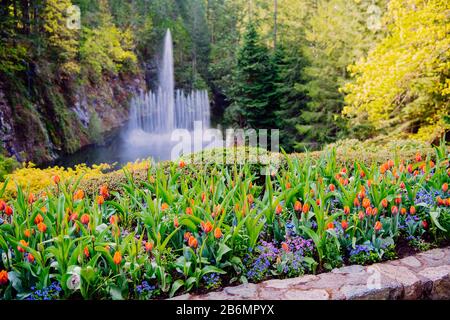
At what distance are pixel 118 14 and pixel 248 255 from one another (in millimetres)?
19360

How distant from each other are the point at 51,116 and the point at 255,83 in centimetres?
722

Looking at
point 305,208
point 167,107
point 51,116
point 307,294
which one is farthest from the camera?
point 167,107

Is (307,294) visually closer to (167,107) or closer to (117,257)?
(117,257)

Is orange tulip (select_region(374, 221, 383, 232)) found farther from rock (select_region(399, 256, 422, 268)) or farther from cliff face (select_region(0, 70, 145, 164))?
cliff face (select_region(0, 70, 145, 164))

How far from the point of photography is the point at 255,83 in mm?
14977

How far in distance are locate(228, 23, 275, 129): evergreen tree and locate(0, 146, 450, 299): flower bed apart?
11.8 meters

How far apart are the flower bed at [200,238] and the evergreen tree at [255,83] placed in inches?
465

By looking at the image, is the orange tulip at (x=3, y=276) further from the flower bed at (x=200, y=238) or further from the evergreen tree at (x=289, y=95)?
the evergreen tree at (x=289, y=95)

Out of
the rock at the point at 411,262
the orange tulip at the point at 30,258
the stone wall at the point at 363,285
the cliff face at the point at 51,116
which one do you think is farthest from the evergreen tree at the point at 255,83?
the orange tulip at the point at 30,258

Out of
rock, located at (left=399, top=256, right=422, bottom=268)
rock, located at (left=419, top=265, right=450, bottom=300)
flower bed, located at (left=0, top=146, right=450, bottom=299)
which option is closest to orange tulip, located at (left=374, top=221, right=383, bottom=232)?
flower bed, located at (left=0, top=146, right=450, bottom=299)

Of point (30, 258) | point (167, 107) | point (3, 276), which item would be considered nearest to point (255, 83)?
point (167, 107)

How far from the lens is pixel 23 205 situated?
2623 millimetres

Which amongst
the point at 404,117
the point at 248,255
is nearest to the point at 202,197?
the point at 248,255
